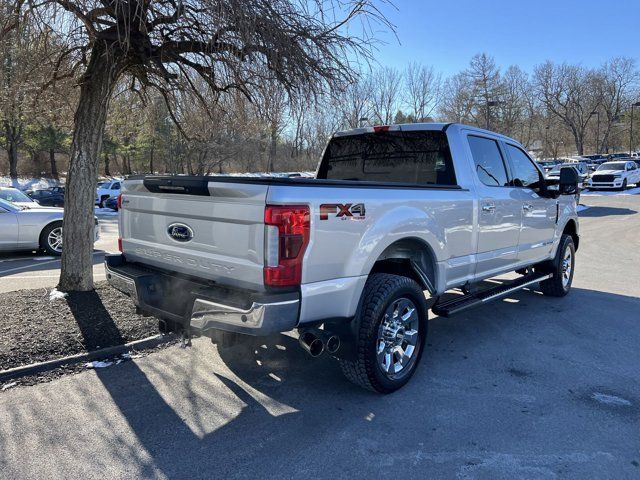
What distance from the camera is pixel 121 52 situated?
18.2ft

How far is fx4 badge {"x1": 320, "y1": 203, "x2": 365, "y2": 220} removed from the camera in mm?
3119

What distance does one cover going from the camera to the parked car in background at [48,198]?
2216 cm

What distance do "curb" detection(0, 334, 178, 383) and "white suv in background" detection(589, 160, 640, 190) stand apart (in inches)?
1310

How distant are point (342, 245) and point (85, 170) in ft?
13.2

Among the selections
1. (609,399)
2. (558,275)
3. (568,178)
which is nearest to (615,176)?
(558,275)

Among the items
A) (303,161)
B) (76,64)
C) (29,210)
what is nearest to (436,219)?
(76,64)

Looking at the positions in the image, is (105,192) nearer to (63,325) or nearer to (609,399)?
(63,325)

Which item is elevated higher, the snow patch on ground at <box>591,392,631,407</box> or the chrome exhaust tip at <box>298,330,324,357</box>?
the chrome exhaust tip at <box>298,330,324,357</box>

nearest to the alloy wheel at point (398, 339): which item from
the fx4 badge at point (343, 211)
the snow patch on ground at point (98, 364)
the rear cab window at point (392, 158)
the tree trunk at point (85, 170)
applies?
the fx4 badge at point (343, 211)

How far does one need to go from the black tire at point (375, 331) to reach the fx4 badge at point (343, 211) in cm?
62

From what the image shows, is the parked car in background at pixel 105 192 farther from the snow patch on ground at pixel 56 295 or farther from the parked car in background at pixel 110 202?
the snow patch on ground at pixel 56 295

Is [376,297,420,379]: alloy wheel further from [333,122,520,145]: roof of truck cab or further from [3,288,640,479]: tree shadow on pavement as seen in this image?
[333,122,520,145]: roof of truck cab

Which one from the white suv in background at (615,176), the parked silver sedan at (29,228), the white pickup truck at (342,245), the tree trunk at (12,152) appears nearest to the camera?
the white pickup truck at (342,245)

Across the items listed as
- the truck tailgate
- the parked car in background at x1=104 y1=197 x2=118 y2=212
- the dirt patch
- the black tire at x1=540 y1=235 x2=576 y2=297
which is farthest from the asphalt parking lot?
the parked car in background at x1=104 y1=197 x2=118 y2=212
